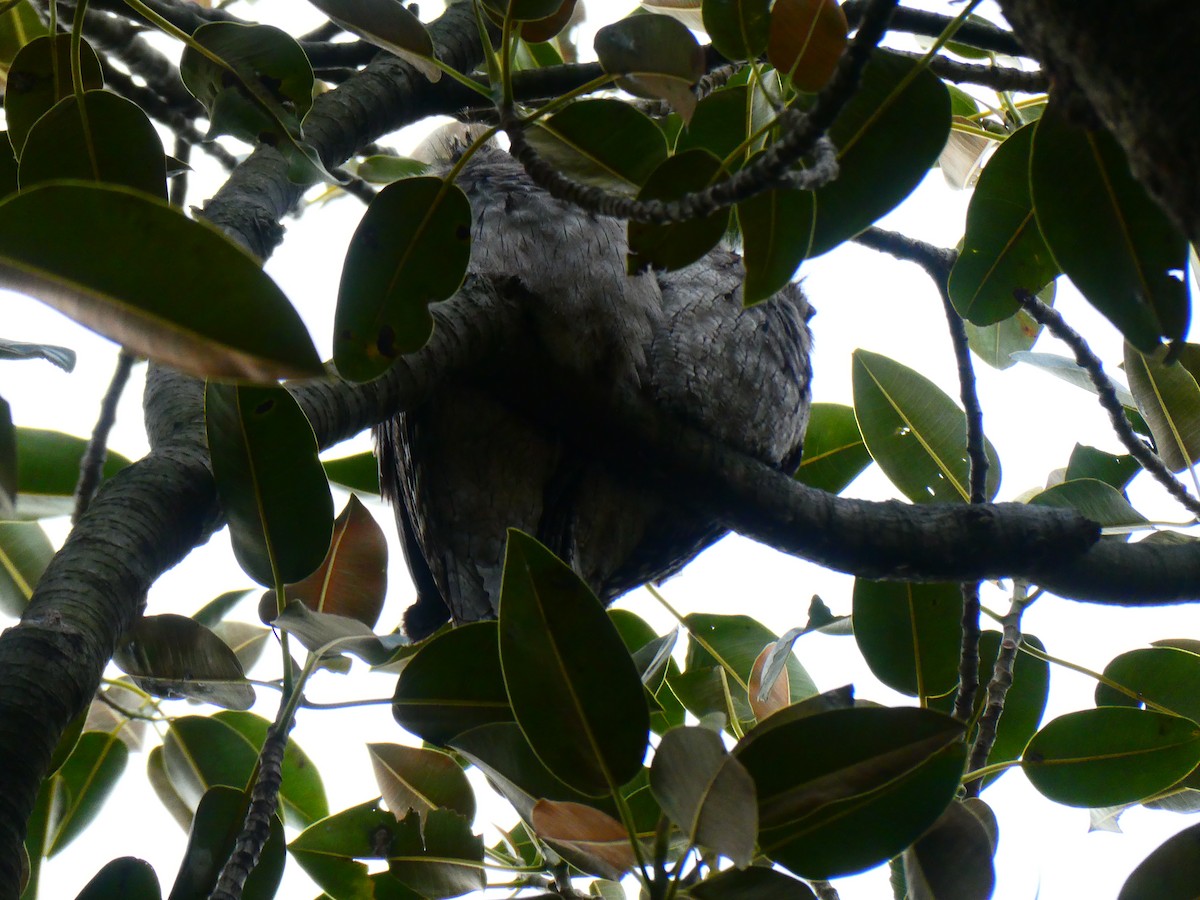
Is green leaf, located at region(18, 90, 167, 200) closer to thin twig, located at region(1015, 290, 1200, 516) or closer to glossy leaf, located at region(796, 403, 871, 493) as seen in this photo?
thin twig, located at region(1015, 290, 1200, 516)

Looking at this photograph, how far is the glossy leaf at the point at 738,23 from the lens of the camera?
99 centimetres

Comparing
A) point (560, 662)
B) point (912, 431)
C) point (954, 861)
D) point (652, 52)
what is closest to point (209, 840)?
point (560, 662)

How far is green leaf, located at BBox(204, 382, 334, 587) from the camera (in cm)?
100

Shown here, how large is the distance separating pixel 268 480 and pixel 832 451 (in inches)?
52.4

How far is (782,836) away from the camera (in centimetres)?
97

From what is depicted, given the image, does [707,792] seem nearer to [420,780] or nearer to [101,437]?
[420,780]

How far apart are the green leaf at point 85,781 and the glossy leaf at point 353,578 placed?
59cm

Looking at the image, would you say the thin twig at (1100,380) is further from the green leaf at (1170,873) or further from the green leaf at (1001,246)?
the green leaf at (1170,873)

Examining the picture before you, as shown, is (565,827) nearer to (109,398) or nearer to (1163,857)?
(1163,857)

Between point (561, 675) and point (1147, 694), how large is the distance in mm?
1032

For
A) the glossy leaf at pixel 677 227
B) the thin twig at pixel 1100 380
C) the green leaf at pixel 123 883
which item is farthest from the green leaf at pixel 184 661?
the thin twig at pixel 1100 380

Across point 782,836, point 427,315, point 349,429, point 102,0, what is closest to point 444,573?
point 349,429

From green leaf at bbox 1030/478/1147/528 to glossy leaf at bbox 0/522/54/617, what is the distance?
1.64m

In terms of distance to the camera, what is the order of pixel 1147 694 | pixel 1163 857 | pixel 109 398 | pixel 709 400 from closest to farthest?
pixel 1163 857
pixel 109 398
pixel 1147 694
pixel 709 400
